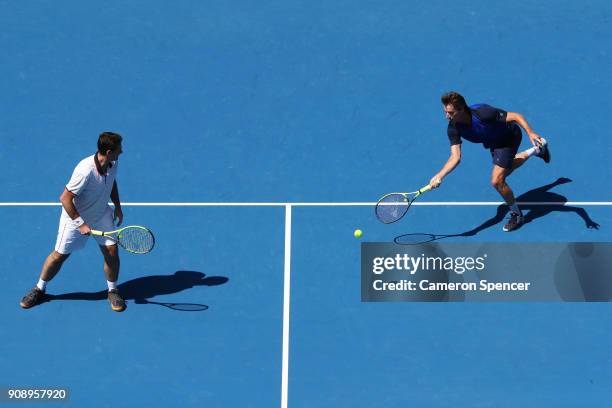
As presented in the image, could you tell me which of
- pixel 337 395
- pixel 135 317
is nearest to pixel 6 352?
pixel 135 317

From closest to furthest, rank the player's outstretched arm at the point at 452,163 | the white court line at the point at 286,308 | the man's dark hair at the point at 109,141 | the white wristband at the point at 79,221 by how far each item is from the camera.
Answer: the man's dark hair at the point at 109,141 < the white court line at the point at 286,308 < the white wristband at the point at 79,221 < the player's outstretched arm at the point at 452,163

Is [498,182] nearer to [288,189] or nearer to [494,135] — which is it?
[494,135]

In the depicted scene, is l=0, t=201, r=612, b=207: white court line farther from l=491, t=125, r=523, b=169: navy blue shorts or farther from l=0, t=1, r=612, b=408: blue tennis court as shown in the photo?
l=491, t=125, r=523, b=169: navy blue shorts

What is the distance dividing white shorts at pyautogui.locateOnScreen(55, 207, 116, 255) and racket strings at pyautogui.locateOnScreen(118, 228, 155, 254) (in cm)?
15

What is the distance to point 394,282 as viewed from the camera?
16.2 metres

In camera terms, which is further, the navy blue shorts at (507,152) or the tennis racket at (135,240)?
the navy blue shorts at (507,152)

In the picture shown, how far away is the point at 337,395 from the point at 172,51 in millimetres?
5987

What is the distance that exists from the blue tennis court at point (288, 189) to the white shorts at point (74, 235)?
0.77 meters

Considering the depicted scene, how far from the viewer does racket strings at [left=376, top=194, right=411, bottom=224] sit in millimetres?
16266

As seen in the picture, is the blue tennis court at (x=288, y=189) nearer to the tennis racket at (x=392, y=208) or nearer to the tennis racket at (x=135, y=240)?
the tennis racket at (x=392, y=208)

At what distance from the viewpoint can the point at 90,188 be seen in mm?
15195

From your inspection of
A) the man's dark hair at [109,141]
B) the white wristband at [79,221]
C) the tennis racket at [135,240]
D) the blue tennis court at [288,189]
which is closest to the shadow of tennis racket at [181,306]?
the blue tennis court at [288,189]

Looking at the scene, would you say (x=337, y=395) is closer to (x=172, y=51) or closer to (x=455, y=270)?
(x=455, y=270)

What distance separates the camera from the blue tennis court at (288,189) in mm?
15211
